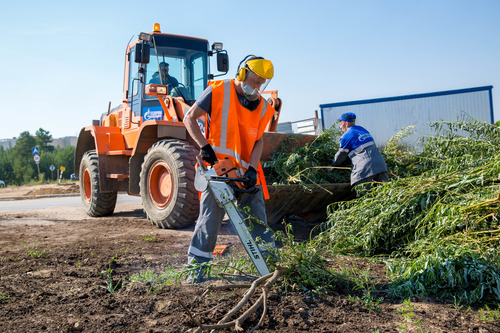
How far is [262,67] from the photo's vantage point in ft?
11.9

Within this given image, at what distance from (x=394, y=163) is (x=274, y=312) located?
4573 mm

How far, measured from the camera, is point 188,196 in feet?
19.1

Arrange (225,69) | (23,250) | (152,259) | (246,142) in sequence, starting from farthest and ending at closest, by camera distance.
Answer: (225,69), (23,250), (152,259), (246,142)

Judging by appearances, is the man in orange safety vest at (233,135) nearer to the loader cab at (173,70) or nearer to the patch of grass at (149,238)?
the patch of grass at (149,238)

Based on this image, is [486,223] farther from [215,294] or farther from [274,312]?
[215,294]

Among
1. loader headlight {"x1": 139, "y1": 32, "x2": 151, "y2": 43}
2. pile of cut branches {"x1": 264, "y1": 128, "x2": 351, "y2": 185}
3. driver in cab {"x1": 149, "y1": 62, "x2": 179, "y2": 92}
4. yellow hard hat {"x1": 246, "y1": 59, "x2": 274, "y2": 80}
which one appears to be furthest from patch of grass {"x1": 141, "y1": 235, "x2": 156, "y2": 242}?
loader headlight {"x1": 139, "y1": 32, "x2": 151, "y2": 43}

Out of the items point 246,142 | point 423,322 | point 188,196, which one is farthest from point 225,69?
point 423,322

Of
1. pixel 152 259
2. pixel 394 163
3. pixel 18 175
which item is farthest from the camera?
pixel 18 175

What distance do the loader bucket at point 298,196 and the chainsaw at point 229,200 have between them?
7.32 ft

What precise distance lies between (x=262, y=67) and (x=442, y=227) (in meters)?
2.03

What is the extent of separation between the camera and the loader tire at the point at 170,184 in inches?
230

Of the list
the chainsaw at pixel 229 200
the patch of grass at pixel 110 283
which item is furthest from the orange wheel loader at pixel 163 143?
the chainsaw at pixel 229 200

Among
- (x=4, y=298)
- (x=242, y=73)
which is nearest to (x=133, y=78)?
(x=242, y=73)

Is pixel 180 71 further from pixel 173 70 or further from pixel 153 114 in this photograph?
pixel 153 114
